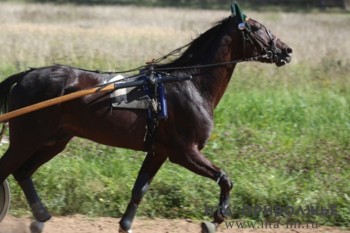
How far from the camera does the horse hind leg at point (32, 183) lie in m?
6.74

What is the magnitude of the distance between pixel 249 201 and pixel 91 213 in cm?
180

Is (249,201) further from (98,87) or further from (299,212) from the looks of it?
(98,87)

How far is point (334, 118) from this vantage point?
428 inches

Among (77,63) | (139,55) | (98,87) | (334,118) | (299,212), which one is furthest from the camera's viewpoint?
(139,55)

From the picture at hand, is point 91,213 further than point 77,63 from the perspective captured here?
No

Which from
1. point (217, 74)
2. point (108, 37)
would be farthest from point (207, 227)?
point (108, 37)

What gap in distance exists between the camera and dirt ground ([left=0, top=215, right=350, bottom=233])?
7.12 metres

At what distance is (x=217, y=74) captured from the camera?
22.4ft

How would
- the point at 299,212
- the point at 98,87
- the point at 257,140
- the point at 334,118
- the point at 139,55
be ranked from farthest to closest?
the point at 139,55
the point at 334,118
the point at 257,140
the point at 299,212
the point at 98,87

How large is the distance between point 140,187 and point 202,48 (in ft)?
5.03

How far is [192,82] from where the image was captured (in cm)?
675

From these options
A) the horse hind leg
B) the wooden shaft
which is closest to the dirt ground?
the horse hind leg

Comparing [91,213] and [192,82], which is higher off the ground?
[192,82]

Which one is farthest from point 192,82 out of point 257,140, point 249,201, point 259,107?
point 259,107
